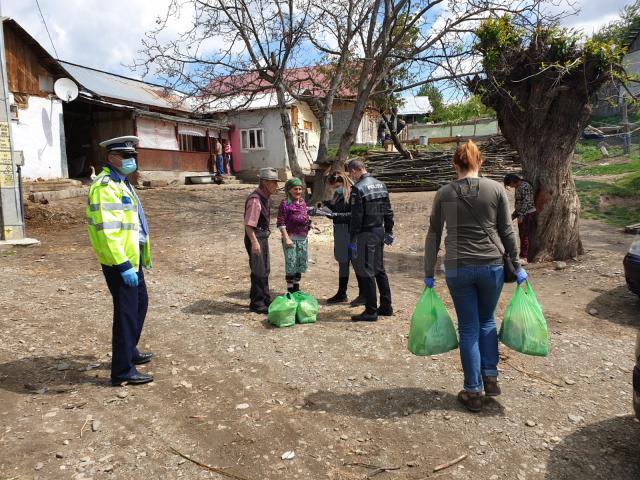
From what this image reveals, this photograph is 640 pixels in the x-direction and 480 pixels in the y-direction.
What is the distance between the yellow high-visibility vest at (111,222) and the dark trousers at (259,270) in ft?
6.52

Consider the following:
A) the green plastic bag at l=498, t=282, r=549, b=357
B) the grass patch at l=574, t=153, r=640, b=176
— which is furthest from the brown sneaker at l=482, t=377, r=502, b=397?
the grass patch at l=574, t=153, r=640, b=176

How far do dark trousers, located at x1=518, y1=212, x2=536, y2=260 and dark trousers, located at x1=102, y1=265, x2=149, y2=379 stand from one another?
21.4ft

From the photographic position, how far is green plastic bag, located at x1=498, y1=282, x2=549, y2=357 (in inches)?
128

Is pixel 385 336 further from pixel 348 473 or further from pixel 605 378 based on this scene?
pixel 348 473

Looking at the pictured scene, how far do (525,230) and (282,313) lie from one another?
5013mm

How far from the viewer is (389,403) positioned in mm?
3518

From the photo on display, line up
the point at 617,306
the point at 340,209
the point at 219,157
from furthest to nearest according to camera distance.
Answer: the point at 219,157
the point at 617,306
the point at 340,209

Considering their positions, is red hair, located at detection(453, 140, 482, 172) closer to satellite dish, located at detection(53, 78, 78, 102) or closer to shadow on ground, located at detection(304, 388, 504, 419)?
shadow on ground, located at detection(304, 388, 504, 419)

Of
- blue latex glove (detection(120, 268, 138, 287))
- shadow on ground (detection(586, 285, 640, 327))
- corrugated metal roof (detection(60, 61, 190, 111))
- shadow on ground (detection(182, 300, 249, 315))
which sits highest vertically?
corrugated metal roof (detection(60, 61, 190, 111))

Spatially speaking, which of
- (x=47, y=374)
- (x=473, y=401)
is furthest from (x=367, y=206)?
(x=47, y=374)

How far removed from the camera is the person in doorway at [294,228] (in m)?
5.64

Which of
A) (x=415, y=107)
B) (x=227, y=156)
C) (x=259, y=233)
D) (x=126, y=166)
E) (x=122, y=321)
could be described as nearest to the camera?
(x=122, y=321)

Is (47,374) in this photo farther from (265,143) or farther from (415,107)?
(415,107)

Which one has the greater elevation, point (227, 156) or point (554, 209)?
point (227, 156)
